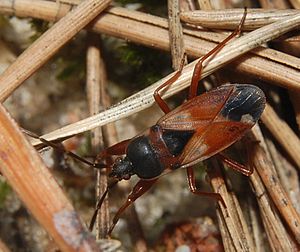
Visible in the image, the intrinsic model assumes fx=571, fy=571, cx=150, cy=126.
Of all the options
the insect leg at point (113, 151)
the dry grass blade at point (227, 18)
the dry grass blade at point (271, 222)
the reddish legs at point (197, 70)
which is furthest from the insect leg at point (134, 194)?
the dry grass blade at point (227, 18)

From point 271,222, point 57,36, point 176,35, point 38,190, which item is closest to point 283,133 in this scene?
point 271,222

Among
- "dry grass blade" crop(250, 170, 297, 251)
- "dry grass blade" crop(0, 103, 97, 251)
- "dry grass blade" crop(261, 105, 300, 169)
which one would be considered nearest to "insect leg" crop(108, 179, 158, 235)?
"dry grass blade" crop(250, 170, 297, 251)

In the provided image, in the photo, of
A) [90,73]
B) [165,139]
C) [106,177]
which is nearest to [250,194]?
[165,139]

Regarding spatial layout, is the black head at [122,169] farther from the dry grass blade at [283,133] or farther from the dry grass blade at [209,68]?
the dry grass blade at [283,133]

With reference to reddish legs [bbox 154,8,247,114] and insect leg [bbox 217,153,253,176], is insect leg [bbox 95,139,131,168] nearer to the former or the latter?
reddish legs [bbox 154,8,247,114]

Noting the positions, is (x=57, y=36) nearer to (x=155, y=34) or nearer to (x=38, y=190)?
(x=155, y=34)

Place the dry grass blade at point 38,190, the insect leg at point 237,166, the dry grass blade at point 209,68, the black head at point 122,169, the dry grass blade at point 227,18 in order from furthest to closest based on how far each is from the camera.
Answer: the black head at point 122,169 → the insect leg at point 237,166 → the dry grass blade at point 227,18 → the dry grass blade at point 209,68 → the dry grass blade at point 38,190
